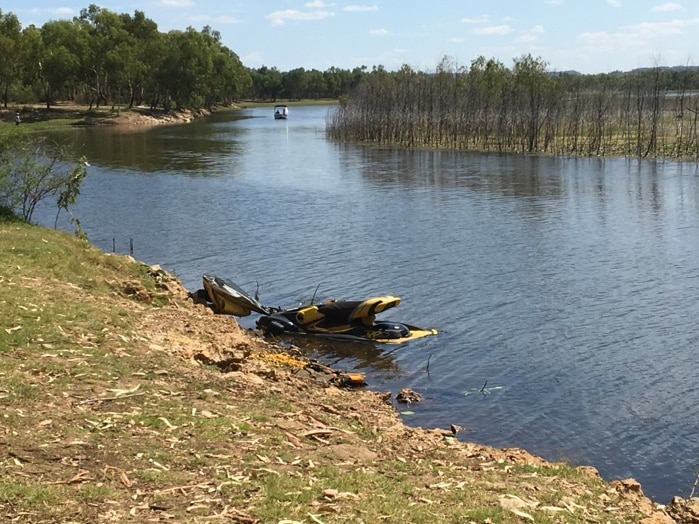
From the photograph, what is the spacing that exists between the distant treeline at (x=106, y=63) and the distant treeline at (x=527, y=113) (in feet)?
162

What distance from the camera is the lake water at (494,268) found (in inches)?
530

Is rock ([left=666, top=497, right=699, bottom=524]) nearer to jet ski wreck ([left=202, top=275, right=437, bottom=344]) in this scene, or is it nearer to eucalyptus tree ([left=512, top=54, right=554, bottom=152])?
jet ski wreck ([left=202, top=275, right=437, bottom=344])

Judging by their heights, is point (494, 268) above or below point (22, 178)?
below

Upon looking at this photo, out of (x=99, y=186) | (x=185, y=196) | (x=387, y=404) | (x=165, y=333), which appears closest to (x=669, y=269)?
(x=387, y=404)

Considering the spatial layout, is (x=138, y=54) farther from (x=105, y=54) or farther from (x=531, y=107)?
(x=531, y=107)

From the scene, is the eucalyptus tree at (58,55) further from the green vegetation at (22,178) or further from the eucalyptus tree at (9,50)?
the green vegetation at (22,178)

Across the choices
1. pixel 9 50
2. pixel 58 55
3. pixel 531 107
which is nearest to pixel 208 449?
pixel 531 107

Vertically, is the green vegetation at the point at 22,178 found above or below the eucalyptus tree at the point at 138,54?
below

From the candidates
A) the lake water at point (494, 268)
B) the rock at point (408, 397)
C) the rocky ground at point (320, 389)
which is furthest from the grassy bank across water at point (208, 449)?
the lake water at point (494, 268)

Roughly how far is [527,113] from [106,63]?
6718 cm

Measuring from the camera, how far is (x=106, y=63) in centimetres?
10662

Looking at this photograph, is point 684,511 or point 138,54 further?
point 138,54

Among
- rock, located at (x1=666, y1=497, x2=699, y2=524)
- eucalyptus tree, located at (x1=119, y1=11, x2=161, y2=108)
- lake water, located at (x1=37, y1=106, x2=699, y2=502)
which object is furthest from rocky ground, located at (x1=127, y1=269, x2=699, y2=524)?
eucalyptus tree, located at (x1=119, y1=11, x2=161, y2=108)

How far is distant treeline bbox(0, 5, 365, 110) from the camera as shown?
102m
